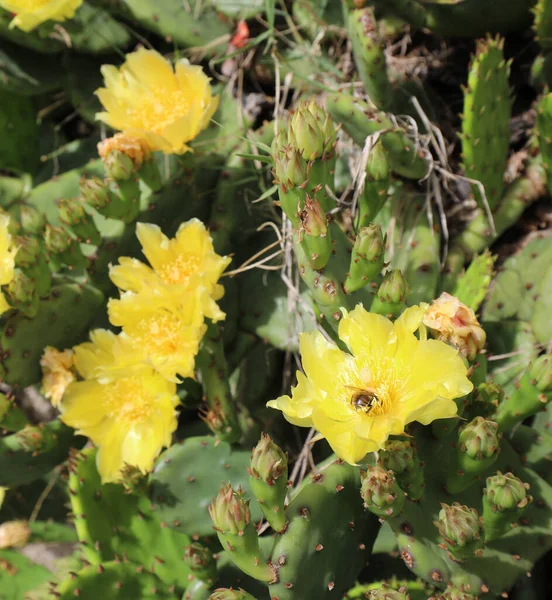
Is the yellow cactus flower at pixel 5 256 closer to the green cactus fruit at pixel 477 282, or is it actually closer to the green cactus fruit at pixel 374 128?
the green cactus fruit at pixel 374 128

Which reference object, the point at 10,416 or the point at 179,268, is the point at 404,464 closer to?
the point at 179,268

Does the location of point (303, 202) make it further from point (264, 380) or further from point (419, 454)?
point (264, 380)

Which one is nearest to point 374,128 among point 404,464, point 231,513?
point 404,464

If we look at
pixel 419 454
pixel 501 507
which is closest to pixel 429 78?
pixel 419 454

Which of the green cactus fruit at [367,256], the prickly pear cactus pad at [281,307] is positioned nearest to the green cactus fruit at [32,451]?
the prickly pear cactus pad at [281,307]

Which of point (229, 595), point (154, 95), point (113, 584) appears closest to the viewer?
point (229, 595)

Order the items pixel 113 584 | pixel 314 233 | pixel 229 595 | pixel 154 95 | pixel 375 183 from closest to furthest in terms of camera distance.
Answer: pixel 229 595 → pixel 314 233 → pixel 375 183 → pixel 113 584 → pixel 154 95

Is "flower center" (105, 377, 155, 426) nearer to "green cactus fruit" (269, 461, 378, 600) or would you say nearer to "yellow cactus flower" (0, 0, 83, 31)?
"green cactus fruit" (269, 461, 378, 600)
